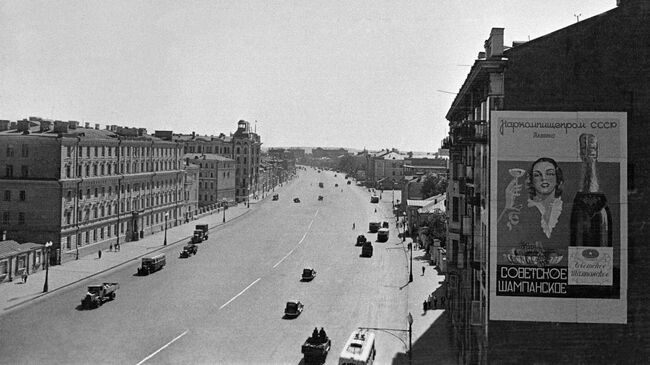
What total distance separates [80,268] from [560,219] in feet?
120

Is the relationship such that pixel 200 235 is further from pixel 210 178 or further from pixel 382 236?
pixel 210 178

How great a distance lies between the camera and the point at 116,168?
57031 mm

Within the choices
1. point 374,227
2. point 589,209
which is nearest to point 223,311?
point 589,209

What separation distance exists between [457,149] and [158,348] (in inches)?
658

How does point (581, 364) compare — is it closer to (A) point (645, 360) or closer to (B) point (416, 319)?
(A) point (645, 360)

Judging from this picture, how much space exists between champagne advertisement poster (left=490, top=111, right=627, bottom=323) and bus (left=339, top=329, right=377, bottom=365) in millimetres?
5418

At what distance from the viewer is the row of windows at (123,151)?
49656 millimetres

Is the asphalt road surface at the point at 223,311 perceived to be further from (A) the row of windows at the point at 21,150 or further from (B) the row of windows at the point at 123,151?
(A) the row of windows at the point at 21,150

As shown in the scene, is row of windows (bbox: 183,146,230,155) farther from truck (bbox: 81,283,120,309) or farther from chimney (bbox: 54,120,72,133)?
truck (bbox: 81,283,120,309)

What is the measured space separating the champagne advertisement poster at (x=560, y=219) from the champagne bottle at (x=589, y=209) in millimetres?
33

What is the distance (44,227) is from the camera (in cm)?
4609

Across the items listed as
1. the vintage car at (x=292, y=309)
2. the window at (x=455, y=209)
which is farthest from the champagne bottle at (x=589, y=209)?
the vintage car at (x=292, y=309)

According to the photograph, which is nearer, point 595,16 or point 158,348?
point 595,16

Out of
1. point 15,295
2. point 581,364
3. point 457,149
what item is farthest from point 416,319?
point 15,295
